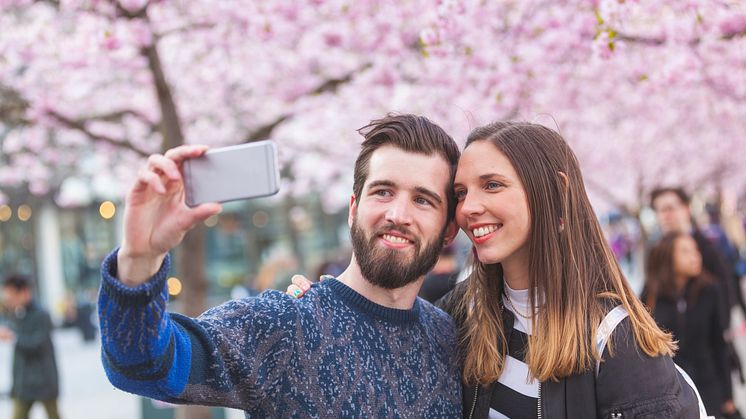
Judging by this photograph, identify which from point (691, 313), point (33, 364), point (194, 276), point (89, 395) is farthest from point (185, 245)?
point (89, 395)

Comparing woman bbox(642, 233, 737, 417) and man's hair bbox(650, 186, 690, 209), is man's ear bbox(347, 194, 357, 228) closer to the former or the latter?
woman bbox(642, 233, 737, 417)

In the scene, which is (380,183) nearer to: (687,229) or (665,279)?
(665,279)

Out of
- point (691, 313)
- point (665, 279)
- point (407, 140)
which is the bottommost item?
point (691, 313)

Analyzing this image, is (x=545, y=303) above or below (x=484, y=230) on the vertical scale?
below

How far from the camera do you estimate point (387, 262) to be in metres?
2.43

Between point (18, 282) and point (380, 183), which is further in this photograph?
point (18, 282)

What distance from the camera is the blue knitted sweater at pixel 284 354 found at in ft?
5.70

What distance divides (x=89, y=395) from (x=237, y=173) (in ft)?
38.1

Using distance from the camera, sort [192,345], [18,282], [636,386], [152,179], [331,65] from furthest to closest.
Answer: [331,65] < [18,282] < [636,386] < [192,345] < [152,179]

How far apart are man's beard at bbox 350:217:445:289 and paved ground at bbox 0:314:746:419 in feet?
19.9

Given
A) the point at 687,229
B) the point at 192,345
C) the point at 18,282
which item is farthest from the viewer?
the point at 18,282

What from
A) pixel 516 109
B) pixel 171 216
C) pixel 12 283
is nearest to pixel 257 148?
pixel 171 216

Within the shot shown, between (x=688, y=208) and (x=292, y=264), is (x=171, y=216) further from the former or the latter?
(x=292, y=264)

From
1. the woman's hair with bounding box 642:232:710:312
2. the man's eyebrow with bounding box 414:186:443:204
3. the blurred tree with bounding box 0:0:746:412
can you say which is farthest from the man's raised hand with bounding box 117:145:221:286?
the woman's hair with bounding box 642:232:710:312
